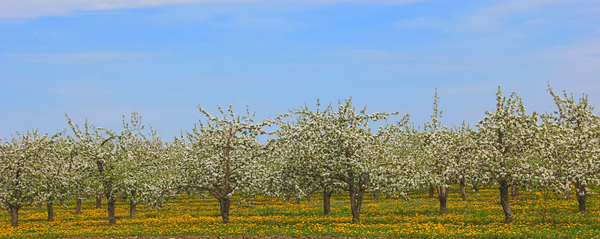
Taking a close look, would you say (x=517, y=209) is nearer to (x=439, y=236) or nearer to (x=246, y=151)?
(x=439, y=236)

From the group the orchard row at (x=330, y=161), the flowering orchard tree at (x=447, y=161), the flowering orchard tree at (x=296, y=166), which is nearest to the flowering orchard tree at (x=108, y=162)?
the orchard row at (x=330, y=161)

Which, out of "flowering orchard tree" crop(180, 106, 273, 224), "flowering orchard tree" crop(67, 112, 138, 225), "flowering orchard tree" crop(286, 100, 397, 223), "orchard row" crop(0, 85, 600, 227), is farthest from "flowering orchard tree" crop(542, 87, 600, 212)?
"flowering orchard tree" crop(67, 112, 138, 225)

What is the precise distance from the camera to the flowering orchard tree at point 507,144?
25.8 m

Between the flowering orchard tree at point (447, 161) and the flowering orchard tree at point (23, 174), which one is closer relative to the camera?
the flowering orchard tree at point (447, 161)

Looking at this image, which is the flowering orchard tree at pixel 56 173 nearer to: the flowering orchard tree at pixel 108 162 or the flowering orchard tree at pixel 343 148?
the flowering orchard tree at pixel 108 162

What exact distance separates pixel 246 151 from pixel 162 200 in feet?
21.4

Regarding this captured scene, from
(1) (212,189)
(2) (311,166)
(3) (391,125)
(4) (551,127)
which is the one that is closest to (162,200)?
(1) (212,189)

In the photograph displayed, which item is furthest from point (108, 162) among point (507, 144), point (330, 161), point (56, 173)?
point (507, 144)

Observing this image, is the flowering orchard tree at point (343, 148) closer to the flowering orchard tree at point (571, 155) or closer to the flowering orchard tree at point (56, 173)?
the flowering orchard tree at point (571, 155)

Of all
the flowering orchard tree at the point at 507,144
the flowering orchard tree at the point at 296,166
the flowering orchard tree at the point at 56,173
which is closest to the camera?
the flowering orchard tree at the point at 507,144

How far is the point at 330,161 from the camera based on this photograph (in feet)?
94.3

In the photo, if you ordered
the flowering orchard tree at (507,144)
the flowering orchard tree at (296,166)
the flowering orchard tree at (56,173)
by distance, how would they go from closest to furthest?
the flowering orchard tree at (507,144) < the flowering orchard tree at (296,166) < the flowering orchard tree at (56,173)

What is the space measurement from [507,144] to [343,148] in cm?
954

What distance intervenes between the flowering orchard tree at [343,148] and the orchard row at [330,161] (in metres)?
0.07
